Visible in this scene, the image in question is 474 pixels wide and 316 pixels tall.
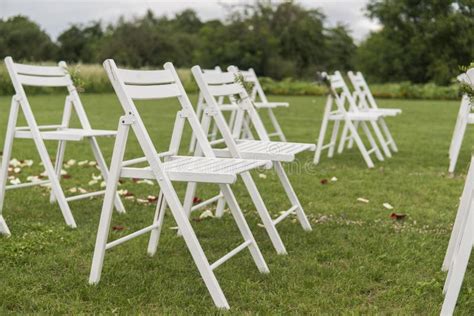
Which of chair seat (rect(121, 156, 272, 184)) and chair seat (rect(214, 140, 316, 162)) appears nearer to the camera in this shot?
chair seat (rect(121, 156, 272, 184))

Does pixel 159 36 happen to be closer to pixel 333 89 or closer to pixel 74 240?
pixel 333 89

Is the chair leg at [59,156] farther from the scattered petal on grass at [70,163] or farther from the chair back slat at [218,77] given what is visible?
the scattered petal on grass at [70,163]

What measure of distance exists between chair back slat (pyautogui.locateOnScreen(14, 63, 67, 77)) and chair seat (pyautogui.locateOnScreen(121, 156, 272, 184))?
1665 millimetres

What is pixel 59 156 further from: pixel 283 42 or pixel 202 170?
pixel 283 42

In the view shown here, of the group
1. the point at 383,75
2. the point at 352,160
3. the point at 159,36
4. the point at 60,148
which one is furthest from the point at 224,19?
the point at 60,148

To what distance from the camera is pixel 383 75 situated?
3481 centimetres

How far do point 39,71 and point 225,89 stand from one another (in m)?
1.46

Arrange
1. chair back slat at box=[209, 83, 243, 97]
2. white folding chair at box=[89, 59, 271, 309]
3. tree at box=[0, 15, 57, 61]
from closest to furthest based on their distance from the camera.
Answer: white folding chair at box=[89, 59, 271, 309] < chair back slat at box=[209, 83, 243, 97] < tree at box=[0, 15, 57, 61]

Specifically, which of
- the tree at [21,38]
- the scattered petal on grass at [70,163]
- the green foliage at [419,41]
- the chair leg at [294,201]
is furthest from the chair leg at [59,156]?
the green foliage at [419,41]

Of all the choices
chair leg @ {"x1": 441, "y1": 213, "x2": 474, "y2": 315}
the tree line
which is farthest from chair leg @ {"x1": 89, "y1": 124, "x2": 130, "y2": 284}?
the tree line

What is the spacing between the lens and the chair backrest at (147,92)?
2.88 m

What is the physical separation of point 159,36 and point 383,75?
529 inches

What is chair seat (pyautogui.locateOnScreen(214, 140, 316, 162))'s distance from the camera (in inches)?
142

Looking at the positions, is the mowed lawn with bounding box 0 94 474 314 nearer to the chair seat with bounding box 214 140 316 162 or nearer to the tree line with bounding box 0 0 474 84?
the chair seat with bounding box 214 140 316 162
